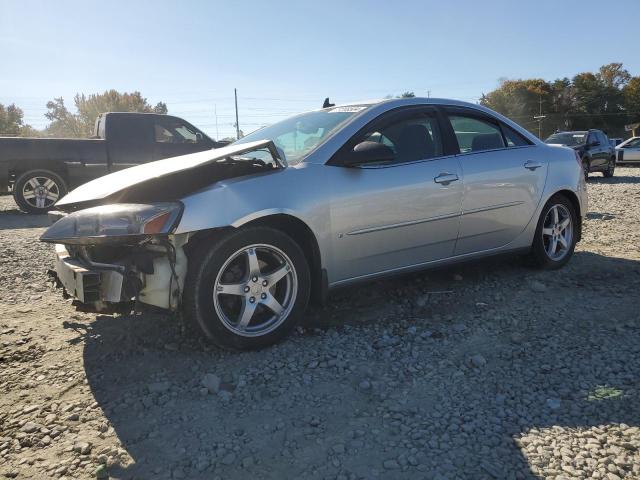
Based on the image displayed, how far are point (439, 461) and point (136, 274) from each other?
1.90 metres

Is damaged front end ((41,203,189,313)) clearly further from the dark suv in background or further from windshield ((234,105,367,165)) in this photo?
the dark suv in background

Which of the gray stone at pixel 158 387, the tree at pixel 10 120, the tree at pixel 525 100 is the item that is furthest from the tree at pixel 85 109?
the gray stone at pixel 158 387

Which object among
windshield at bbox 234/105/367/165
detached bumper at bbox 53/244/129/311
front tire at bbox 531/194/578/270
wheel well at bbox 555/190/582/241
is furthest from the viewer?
wheel well at bbox 555/190/582/241

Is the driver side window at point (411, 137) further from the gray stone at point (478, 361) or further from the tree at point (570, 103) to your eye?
the tree at point (570, 103)

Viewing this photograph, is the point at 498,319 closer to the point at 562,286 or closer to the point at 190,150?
the point at 562,286

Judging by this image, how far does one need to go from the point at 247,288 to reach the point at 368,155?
1210 millimetres

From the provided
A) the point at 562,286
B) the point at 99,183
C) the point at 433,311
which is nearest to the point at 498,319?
the point at 433,311

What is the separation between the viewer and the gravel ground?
7.17 ft

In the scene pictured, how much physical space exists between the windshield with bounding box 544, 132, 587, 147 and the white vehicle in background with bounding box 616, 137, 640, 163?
21.5ft

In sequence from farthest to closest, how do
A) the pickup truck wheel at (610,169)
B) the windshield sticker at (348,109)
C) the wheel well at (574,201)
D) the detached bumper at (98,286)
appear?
the pickup truck wheel at (610,169), the wheel well at (574,201), the windshield sticker at (348,109), the detached bumper at (98,286)

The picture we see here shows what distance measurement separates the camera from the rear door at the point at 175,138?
34.3ft

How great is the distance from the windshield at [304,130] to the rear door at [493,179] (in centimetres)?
96

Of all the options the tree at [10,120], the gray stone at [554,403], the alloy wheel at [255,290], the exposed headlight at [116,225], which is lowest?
the gray stone at [554,403]

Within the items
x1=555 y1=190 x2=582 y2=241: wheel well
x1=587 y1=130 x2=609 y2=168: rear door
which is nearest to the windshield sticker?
x1=555 y1=190 x2=582 y2=241: wheel well
